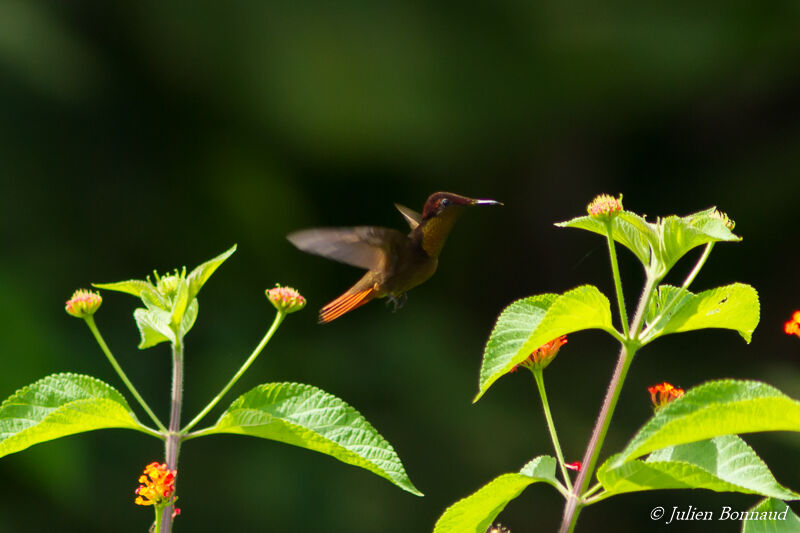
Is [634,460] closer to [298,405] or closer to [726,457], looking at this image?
[726,457]

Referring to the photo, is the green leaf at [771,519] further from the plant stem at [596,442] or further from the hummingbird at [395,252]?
the hummingbird at [395,252]

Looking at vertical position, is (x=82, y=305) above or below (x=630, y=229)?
below

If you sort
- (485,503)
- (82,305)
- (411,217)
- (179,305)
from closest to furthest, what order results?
(485,503) → (179,305) → (82,305) → (411,217)

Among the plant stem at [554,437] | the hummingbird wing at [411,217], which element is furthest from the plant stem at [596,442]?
the hummingbird wing at [411,217]

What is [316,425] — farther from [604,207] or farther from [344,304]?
[344,304]

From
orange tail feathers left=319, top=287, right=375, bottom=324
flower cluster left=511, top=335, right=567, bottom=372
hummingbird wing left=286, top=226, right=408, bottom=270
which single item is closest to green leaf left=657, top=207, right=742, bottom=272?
flower cluster left=511, top=335, right=567, bottom=372

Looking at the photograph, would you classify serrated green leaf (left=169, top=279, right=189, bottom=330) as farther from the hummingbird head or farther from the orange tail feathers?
the hummingbird head

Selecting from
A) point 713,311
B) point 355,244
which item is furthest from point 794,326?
point 355,244
